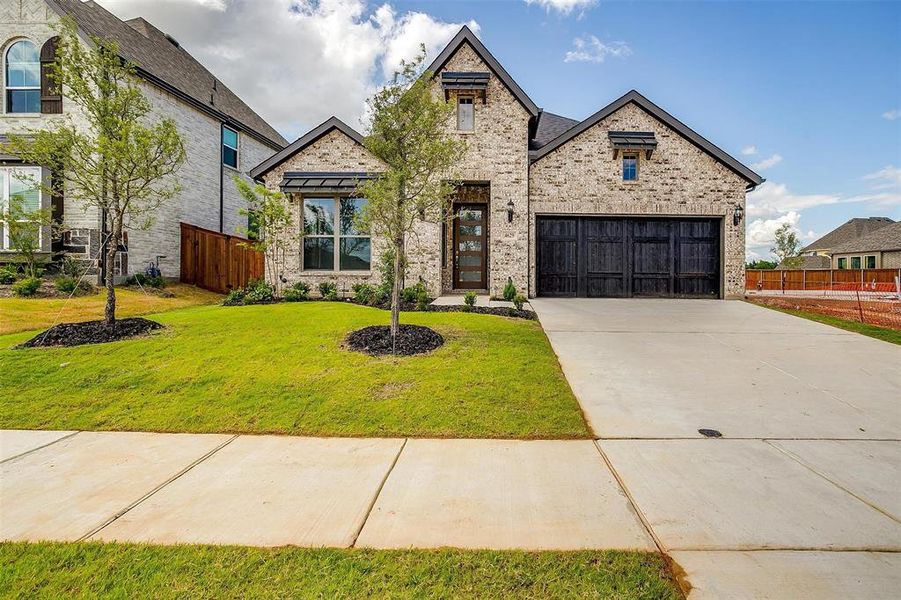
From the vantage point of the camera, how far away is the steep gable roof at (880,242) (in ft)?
101

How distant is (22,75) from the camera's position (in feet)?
42.6

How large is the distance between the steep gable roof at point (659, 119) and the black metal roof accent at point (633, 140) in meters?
0.60

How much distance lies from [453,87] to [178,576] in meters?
12.9

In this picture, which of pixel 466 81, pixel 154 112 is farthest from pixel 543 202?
pixel 154 112

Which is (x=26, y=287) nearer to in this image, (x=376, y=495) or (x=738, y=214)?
(x=376, y=495)

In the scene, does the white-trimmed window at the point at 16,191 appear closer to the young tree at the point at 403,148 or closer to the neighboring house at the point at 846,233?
the young tree at the point at 403,148

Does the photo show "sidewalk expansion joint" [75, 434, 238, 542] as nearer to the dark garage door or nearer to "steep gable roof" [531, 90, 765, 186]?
the dark garage door

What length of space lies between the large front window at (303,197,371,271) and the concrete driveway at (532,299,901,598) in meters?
6.87

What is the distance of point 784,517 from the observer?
2709 millimetres

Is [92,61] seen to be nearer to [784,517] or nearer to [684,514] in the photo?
[684,514]

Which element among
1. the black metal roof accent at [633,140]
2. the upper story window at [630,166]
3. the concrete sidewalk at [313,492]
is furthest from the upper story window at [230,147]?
the concrete sidewalk at [313,492]

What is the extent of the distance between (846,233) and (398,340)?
52.8 metres

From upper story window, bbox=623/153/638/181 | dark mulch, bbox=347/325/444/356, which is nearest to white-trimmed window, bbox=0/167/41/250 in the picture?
dark mulch, bbox=347/325/444/356

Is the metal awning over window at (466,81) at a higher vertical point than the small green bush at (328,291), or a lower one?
higher
